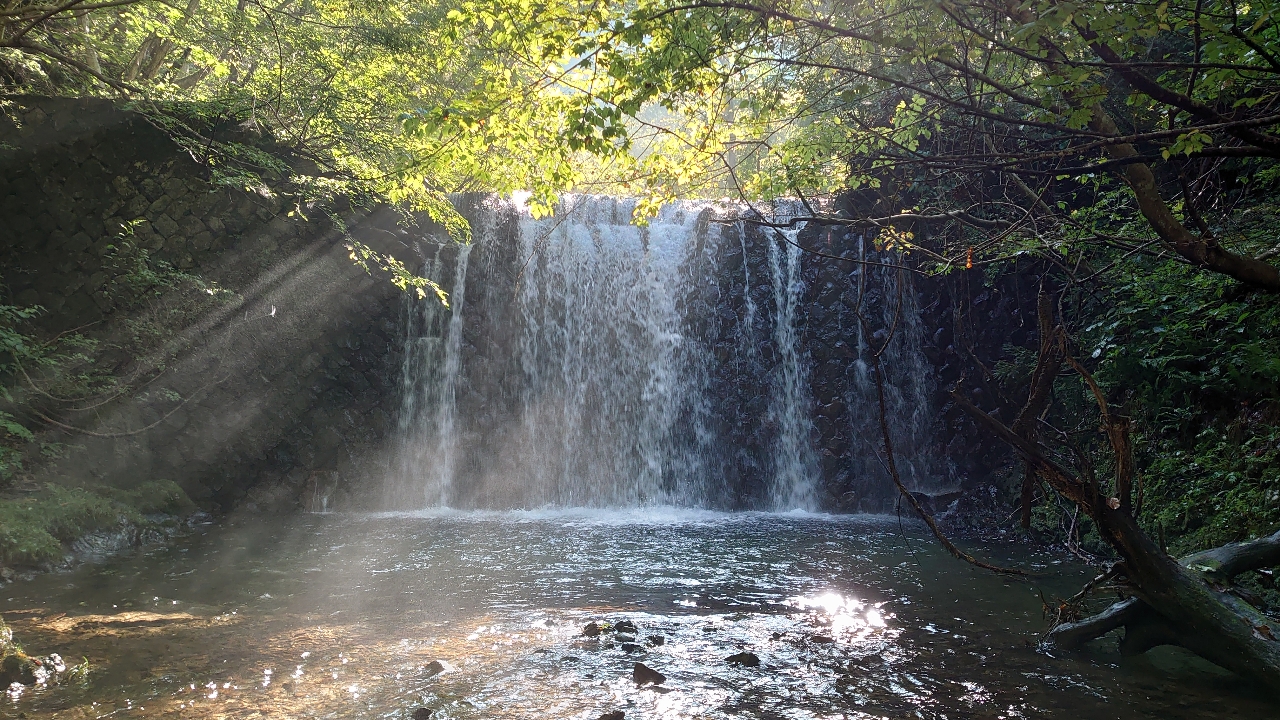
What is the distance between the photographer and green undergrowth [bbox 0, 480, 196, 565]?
708cm

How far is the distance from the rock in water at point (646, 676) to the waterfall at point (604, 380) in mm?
9571

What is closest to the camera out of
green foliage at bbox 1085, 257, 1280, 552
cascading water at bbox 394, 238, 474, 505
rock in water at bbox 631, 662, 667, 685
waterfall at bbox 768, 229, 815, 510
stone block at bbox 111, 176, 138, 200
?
rock in water at bbox 631, 662, 667, 685

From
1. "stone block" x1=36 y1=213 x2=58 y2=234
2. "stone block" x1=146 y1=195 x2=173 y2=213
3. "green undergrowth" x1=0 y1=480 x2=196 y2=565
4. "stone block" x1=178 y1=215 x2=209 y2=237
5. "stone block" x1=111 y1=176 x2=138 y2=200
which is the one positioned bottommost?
"green undergrowth" x1=0 y1=480 x2=196 y2=565

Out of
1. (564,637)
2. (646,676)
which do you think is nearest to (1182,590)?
(646,676)

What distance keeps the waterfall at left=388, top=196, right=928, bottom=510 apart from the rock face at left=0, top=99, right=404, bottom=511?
124 centimetres

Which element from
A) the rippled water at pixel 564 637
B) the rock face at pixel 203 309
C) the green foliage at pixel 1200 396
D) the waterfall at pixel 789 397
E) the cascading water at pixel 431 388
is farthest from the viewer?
the waterfall at pixel 789 397

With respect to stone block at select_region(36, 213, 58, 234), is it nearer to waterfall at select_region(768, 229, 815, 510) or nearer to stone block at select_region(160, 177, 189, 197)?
stone block at select_region(160, 177, 189, 197)

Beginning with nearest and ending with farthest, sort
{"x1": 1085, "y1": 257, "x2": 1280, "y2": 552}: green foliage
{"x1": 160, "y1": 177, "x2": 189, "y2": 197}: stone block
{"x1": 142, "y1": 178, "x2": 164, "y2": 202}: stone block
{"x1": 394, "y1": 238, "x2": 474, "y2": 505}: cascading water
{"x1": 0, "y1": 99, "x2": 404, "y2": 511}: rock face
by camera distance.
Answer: {"x1": 1085, "y1": 257, "x2": 1280, "y2": 552}: green foliage, {"x1": 0, "y1": 99, "x2": 404, "y2": 511}: rock face, {"x1": 142, "y1": 178, "x2": 164, "y2": 202}: stone block, {"x1": 160, "y1": 177, "x2": 189, "y2": 197}: stone block, {"x1": 394, "y1": 238, "x2": 474, "y2": 505}: cascading water

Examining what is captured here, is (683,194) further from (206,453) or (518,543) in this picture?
(206,453)

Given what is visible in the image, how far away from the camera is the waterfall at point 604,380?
14062mm

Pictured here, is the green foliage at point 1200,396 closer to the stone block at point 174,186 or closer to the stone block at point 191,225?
the stone block at point 191,225

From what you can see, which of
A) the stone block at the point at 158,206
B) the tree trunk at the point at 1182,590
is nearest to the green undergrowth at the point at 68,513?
the stone block at the point at 158,206

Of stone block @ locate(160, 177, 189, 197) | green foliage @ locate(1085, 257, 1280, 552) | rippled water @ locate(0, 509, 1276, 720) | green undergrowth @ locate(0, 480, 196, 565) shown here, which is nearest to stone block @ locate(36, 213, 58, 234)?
stone block @ locate(160, 177, 189, 197)

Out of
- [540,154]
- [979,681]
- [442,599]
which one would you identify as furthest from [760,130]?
[442,599]
